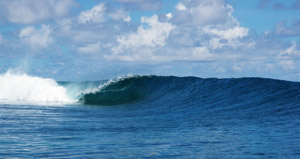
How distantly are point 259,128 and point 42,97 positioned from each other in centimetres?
2302

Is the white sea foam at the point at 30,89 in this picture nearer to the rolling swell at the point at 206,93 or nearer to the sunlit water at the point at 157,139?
the rolling swell at the point at 206,93

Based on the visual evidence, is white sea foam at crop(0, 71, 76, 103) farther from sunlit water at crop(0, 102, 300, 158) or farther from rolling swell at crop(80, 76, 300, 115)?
sunlit water at crop(0, 102, 300, 158)

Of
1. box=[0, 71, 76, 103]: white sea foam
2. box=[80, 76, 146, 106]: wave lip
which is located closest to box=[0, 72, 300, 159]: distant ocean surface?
box=[80, 76, 146, 106]: wave lip

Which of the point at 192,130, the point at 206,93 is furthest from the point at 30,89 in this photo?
the point at 192,130

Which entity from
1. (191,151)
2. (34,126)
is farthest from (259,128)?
(34,126)

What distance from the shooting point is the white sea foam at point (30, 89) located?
30.5 metres

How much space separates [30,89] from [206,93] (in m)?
17.1

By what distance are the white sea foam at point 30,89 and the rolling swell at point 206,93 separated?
9.46 ft

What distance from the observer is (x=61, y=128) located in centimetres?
1105

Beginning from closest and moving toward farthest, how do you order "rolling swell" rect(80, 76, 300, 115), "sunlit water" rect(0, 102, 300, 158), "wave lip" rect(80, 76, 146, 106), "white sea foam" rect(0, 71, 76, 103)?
"sunlit water" rect(0, 102, 300, 158) < "rolling swell" rect(80, 76, 300, 115) < "wave lip" rect(80, 76, 146, 106) < "white sea foam" rect(0, 71, 76, 103)

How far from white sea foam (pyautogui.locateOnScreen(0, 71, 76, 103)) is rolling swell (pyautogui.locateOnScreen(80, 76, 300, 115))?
9.46 ft

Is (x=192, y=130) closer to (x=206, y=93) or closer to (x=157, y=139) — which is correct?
(x=157, y=139)

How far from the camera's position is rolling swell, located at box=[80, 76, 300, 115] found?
16359 mm

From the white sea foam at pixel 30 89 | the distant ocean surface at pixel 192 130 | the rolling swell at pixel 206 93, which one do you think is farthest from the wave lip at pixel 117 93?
the distant ocean surface at pixel 192 130
